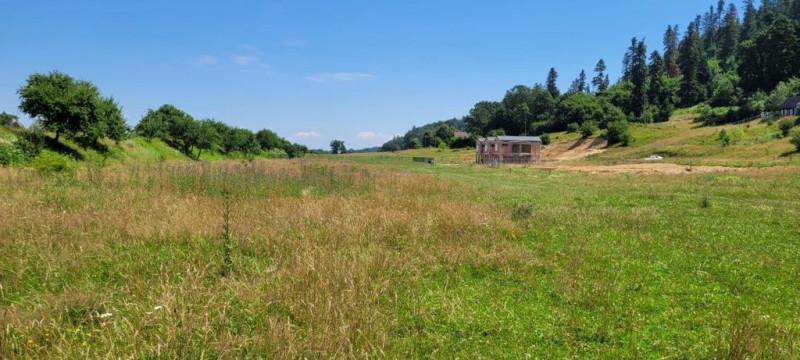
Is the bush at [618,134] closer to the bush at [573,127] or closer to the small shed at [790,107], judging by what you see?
the bush at [573,127]

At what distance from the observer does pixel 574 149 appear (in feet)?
304

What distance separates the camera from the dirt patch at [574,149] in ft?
281

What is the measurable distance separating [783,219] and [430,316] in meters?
12.9

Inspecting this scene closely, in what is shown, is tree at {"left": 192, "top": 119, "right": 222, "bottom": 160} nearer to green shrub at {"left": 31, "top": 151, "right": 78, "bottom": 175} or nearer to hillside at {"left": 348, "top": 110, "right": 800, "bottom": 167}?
green shrub at {"left": 31, "top": 151, "right": 78, "bottom": 175}

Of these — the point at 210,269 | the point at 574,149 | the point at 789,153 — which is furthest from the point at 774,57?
the point at 210,269

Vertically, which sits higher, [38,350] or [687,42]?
[687,42]

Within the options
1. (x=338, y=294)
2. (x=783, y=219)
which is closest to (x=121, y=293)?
(x=338, y=294)

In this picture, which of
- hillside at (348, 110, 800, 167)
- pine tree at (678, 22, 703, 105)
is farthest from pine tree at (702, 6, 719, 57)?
hillside at (348, 110, 800, 167)

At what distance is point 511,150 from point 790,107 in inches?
2153

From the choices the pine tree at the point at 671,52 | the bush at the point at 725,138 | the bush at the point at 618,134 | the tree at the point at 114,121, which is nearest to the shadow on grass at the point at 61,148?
the tree at the point at 114,121

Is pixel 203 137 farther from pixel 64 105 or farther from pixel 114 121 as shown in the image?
pixel 64 105

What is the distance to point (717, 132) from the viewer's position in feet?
231

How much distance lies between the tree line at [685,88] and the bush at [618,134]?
0.19 meters

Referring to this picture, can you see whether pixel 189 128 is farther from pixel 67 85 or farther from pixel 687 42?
pixel 687 42
